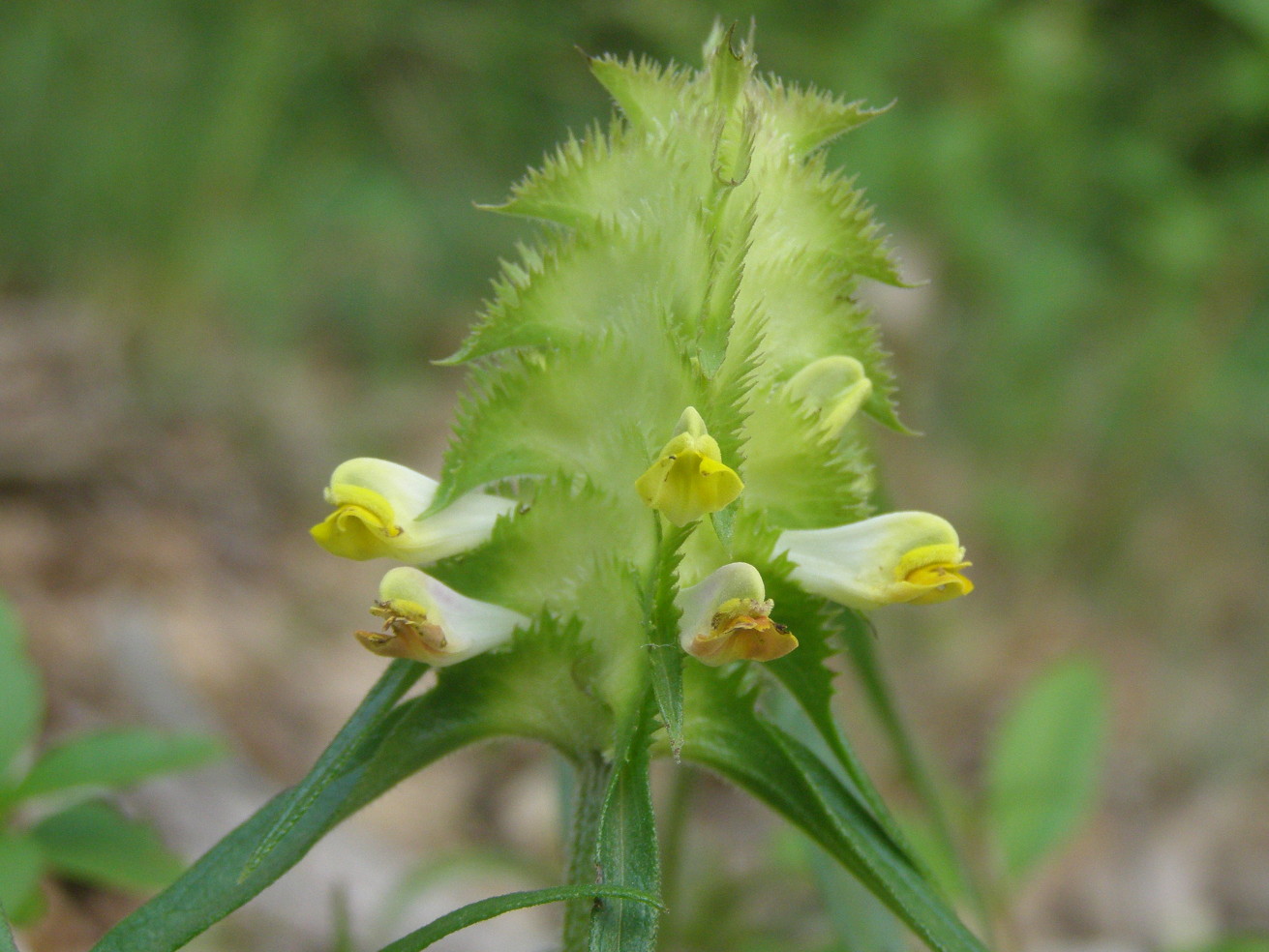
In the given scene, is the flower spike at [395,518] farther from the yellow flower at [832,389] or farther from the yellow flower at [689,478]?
the yellow flower at [832,389]

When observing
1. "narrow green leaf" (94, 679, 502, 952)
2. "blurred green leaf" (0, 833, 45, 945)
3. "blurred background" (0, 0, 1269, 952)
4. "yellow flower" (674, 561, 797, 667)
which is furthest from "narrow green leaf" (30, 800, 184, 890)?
"blurred background" (0, 0, 1269, 952)

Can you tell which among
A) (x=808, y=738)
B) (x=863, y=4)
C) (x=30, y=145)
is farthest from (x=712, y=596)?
(x=863, y=4)

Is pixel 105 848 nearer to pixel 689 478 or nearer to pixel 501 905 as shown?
pixel 501 905

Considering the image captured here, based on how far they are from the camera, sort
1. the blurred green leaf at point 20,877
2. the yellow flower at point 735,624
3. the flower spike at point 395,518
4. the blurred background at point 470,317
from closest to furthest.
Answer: the yellow flower at point 735,624 < the flower spike at point 395,518 < the blurred green leaf at point 20,877 < the blurred background at point 470,317

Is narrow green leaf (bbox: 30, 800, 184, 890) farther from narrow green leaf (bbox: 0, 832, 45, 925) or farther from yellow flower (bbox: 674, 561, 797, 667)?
yellow flower (bbox: 674, 561, 797, 667)

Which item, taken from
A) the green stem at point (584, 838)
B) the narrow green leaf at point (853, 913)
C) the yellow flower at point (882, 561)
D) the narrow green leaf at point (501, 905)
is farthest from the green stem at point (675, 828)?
the narrow green leaf at point (501, 905)

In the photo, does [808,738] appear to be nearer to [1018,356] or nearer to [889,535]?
[889,535]
